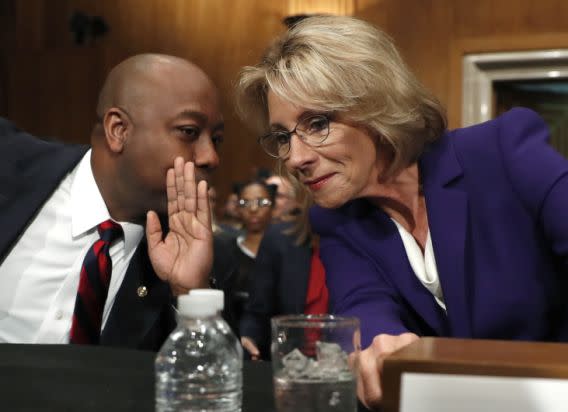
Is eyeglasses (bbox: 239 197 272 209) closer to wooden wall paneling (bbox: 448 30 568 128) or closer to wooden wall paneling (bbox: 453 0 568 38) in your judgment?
wooden wall paneling (bbox: 448 30 568 128)

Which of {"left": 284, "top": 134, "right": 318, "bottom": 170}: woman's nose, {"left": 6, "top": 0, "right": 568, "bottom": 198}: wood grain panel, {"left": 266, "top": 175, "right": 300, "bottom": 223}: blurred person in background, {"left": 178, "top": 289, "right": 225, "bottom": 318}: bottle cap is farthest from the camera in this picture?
{"left": 6, "top": 0, "right": 568, "bottom": 198}: wood grain panel

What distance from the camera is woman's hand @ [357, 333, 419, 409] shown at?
111 cm

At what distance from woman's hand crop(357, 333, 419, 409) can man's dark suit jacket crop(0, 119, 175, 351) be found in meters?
0.90

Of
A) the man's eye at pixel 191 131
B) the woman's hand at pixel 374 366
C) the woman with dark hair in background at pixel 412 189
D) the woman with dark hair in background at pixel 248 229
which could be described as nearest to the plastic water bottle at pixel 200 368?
the woman's hand at pixel 374 366

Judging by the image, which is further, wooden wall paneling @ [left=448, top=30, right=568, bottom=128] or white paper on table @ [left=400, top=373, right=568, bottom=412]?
wooden wall paneling @ [left=448, top=30, right=568, bottom=128]

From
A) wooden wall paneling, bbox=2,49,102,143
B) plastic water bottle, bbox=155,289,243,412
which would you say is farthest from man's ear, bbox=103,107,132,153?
wooden wall paneling, bbox=2,49,102,143

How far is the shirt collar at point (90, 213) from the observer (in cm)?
208

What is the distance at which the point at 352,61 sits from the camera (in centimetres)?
180

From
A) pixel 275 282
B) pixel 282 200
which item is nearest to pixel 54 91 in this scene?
pixel 282 200

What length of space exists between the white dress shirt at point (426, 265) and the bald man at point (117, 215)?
0.47m

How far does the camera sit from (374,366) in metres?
1.14

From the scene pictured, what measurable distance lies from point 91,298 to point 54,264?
0.59ft

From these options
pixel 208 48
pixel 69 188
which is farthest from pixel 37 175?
pixel 208 48

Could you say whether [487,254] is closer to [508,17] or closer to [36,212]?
[36,212]
